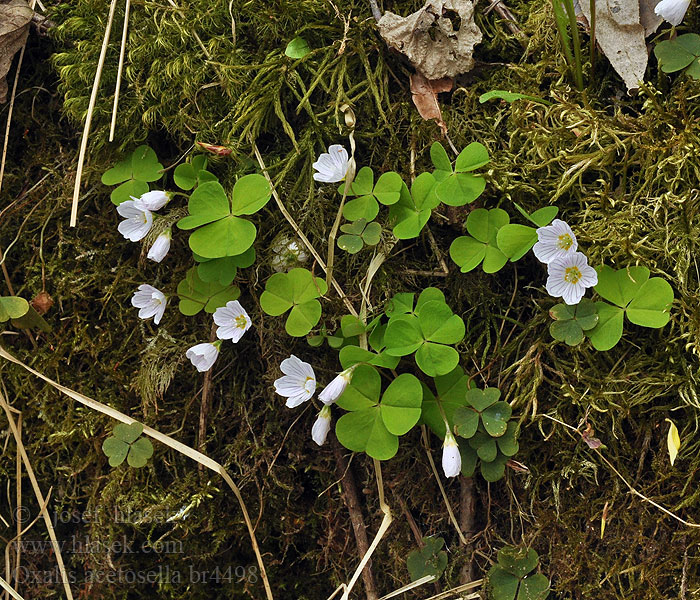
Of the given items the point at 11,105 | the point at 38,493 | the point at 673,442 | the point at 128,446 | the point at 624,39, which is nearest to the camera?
the point at 673,442

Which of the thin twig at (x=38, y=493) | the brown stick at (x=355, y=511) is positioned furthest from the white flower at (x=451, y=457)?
the thin twig at (x=38, y=493)

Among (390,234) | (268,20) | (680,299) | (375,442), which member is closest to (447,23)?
(268,20)

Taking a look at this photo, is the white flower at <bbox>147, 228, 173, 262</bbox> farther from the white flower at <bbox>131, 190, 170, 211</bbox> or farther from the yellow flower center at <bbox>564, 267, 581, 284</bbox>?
the yellow flower center at <bbox>564, 267, 581, 284</bbox>

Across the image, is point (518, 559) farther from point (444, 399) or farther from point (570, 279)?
point (570, 279)

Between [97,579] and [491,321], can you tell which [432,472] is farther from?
[97,579]

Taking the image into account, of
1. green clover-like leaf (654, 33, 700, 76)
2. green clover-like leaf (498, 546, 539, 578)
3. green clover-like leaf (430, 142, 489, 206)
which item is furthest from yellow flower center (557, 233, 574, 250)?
green clover-like leaf (498, 546, 539, 578)

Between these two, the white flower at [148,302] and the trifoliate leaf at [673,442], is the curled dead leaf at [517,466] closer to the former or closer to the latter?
the trifoliate leaf at [673,442]

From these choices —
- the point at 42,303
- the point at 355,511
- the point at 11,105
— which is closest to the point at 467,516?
the point at 355,511
